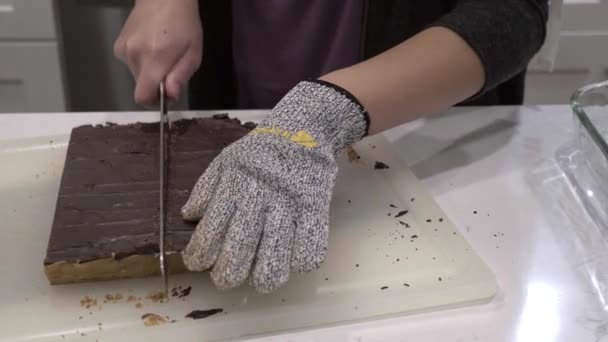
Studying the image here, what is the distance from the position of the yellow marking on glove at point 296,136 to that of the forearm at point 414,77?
0.29ft

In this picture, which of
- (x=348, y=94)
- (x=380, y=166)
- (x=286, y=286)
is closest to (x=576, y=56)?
(x=380, y=166)

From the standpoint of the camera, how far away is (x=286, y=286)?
2.21 ft

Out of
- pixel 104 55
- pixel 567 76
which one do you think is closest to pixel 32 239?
pixel 104 55

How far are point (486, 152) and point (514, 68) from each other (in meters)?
0.13

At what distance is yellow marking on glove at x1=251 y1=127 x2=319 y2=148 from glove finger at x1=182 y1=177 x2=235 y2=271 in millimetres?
80

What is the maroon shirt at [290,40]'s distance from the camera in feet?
3.27

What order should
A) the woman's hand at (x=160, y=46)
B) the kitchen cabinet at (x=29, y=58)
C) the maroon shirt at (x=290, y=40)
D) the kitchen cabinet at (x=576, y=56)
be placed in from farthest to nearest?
the kitchen cabinet at (x=576, y=56), the kitchen cabinet at (x=29, y=58), the maroon shirt at (x=290, y=40), the woman's hand at (x=160, y=46)

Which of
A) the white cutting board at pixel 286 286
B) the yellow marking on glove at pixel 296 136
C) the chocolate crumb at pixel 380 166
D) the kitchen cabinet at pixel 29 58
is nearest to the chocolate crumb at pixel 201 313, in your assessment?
the white cutting board at pixel 286 286

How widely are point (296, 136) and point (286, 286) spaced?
15 cm

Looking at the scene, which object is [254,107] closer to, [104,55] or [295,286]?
[295,286]

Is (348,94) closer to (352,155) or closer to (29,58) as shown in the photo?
(352,155)

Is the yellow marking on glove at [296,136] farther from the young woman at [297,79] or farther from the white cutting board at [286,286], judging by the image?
the white cutting board at [286,286]

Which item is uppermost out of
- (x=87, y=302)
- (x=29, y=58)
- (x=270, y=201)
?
(x=270, y=201)

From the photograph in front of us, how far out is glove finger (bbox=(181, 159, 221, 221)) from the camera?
2.13 feet
